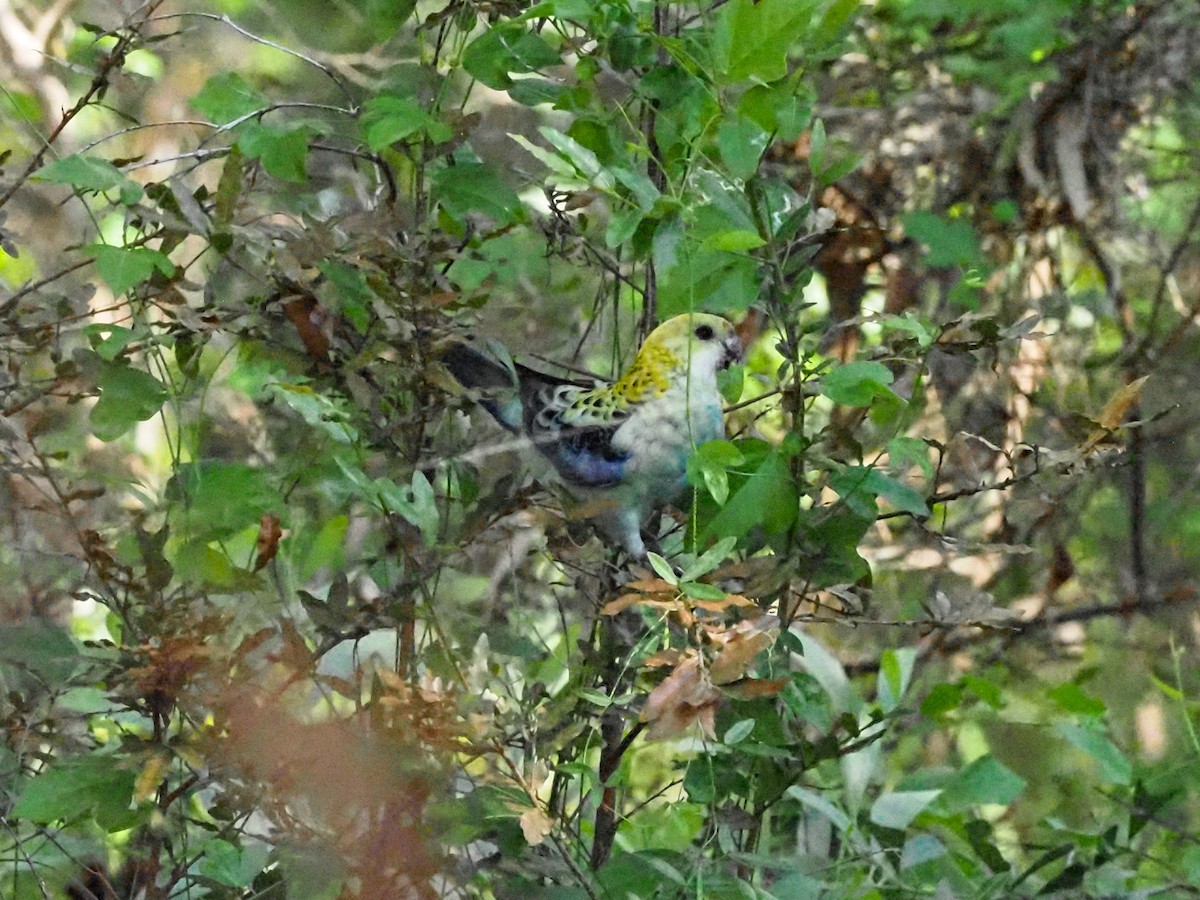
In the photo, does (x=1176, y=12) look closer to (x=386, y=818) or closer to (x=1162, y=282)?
(x=1162, y=282)

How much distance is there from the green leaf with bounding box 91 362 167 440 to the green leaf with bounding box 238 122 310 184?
0.22 m

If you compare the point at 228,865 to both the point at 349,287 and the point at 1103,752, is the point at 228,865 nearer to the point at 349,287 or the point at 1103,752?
the point at 349,287

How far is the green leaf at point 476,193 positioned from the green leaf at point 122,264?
0.81 feet

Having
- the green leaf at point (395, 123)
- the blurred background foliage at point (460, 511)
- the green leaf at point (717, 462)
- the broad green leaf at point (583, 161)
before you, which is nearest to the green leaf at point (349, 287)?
the blurred background foliage at point (460, 511)

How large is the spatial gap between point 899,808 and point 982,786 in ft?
0.35

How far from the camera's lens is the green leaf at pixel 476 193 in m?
1.23

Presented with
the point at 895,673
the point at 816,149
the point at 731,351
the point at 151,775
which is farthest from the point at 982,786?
the point at 151,775

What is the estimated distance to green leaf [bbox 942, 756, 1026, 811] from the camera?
1.73m

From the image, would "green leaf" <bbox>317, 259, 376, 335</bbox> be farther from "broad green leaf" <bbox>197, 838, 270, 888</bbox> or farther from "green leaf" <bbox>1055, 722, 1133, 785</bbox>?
"green leaf" <bbox>1055, 722, 1133, 785</bbox>

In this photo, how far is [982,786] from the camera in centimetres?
175

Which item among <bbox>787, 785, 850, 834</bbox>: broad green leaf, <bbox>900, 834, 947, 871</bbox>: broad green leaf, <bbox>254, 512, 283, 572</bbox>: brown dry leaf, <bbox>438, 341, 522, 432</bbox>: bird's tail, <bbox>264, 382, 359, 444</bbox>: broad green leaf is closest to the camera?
<bbox>264, 382, 359, 444</bbox>: broad green leaf

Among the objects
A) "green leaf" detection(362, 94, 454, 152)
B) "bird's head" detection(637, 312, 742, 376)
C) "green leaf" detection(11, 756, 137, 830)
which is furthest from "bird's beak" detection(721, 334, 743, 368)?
"green leaf" detection(11, 756, 137, 830)

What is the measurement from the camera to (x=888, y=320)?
1.12 m

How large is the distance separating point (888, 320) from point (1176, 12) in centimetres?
213
